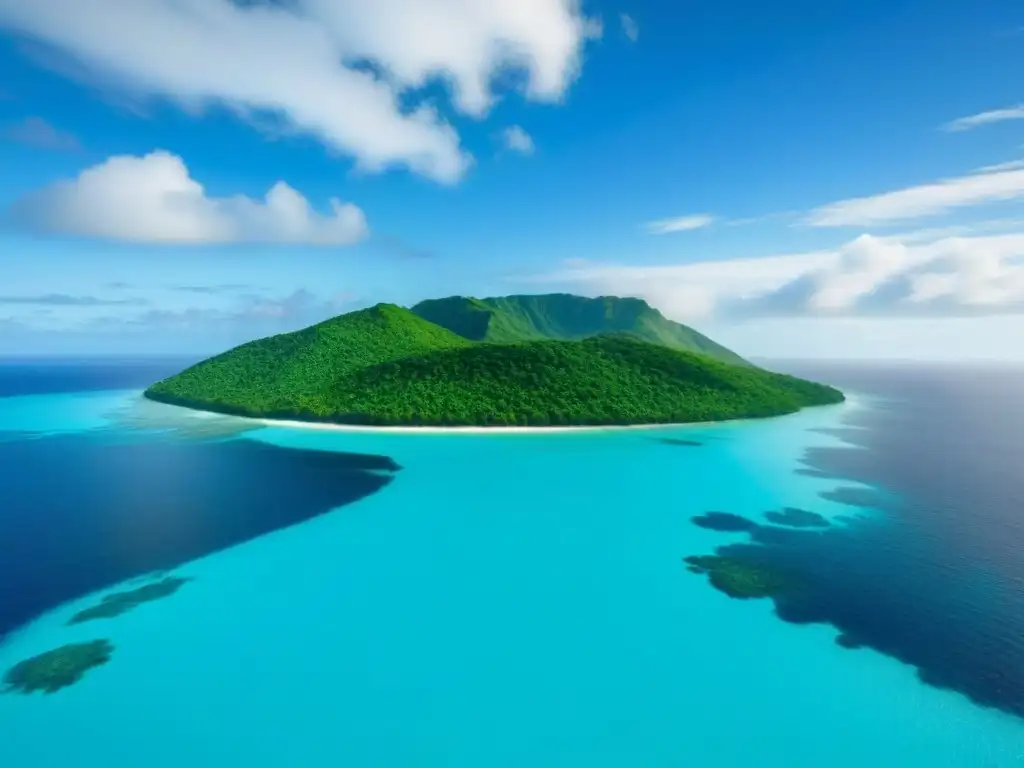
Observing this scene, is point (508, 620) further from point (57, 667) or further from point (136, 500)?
point (136, 500)

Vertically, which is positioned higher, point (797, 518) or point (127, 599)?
point (797, 518)

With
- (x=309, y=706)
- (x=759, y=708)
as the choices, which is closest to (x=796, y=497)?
(x=759, y=708)

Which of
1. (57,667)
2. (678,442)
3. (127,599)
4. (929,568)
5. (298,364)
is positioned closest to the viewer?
(57,667)

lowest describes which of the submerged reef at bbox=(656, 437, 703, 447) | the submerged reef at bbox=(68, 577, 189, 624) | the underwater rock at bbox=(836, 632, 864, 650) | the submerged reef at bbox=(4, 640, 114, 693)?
the underwater rock at bbox=(836, 632, 864, 650)

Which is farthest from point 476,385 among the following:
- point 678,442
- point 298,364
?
point 298,364

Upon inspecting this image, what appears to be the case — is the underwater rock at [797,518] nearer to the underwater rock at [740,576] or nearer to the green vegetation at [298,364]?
the underwater rock at [740,576]

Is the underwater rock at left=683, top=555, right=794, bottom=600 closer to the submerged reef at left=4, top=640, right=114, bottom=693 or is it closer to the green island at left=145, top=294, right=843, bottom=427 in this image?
the submerged reef at left=4, top=640, right=114, bottom=693

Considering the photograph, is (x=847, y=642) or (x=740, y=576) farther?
(x=740, y=576)

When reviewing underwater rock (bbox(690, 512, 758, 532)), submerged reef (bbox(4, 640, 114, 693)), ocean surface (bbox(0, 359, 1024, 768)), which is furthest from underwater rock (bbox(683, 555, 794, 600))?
submerged reef (bbox(4, 640, 114, 693))
